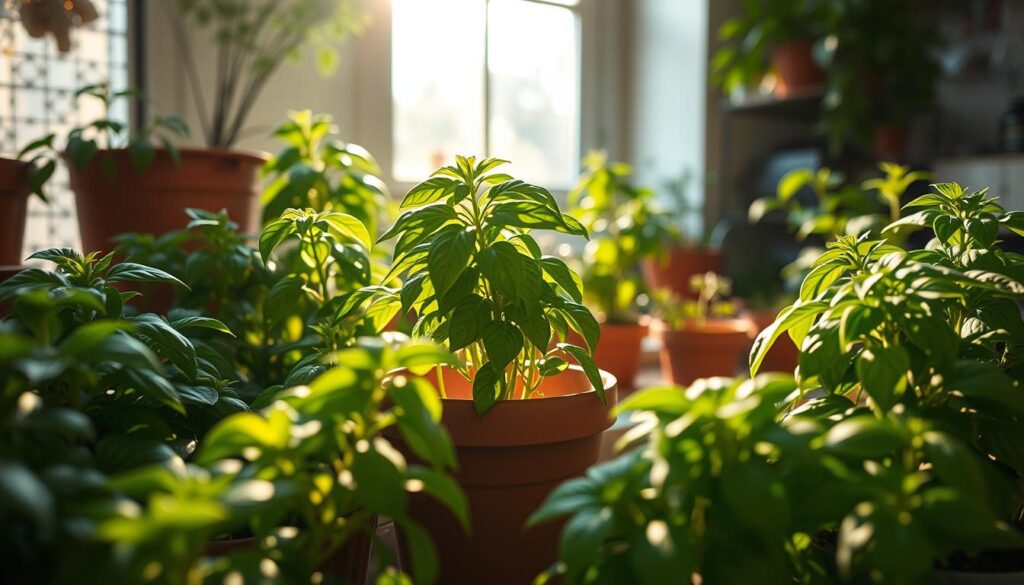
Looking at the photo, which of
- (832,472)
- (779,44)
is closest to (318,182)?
(832,472)

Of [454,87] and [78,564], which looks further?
[454,87]

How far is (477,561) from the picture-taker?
2.23 ft

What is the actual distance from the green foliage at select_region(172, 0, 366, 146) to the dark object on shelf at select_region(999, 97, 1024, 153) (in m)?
1.65

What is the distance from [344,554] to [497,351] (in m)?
0.20

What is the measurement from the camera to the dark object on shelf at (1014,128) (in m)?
1.94

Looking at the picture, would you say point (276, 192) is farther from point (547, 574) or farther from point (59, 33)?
point (547, 574)

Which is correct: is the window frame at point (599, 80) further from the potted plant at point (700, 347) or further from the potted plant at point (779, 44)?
the potted plant at point (700, 347)

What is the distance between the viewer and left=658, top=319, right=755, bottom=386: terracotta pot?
59.2 inches

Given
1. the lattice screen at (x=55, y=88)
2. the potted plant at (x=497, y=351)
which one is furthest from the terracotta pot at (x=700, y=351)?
the lattice screen at (x=55, y=88)

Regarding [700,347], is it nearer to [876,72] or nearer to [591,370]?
[591,370]

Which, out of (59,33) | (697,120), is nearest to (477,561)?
(59,33)

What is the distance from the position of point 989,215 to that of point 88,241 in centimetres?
116

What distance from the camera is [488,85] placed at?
234 cm

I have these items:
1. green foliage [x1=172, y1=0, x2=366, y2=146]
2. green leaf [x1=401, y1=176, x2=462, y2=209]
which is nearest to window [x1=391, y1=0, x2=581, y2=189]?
green foliage [x1=172, y1=0, x2=366, y2=146]
